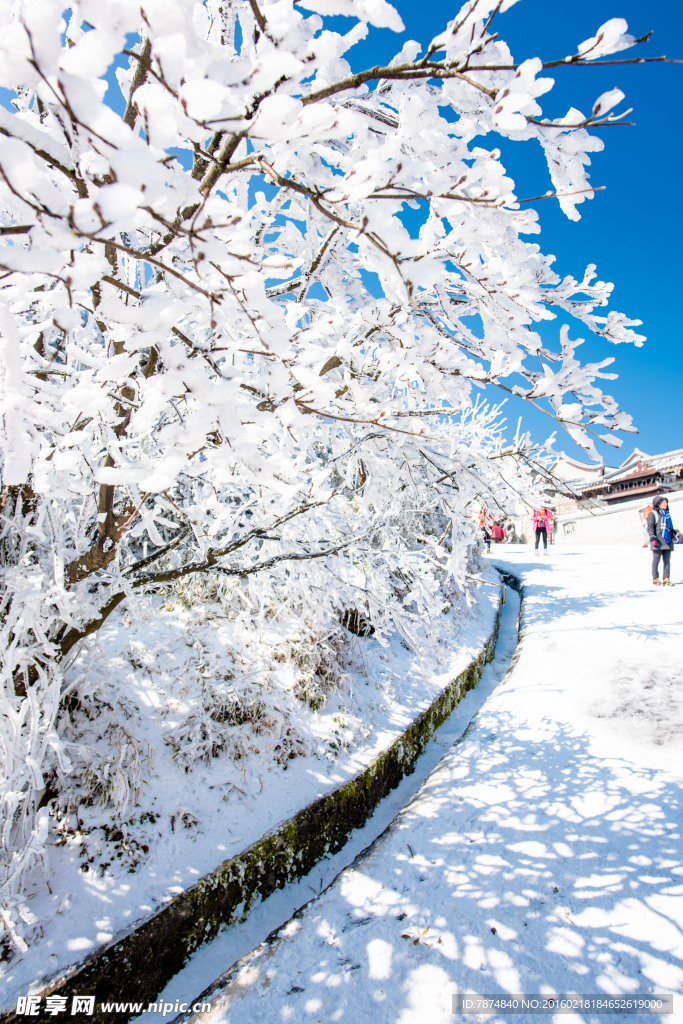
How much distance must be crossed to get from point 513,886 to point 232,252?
8.55ft

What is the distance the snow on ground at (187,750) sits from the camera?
1893 mm

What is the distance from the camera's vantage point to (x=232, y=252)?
105 cm

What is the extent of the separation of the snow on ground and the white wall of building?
568 inches

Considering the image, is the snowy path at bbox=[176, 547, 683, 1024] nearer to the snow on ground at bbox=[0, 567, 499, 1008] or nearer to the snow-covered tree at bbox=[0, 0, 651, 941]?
the snow on ground at bbox=[0, 567, 499, 1008]

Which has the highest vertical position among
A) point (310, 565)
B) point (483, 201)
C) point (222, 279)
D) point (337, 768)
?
point (483, 201)

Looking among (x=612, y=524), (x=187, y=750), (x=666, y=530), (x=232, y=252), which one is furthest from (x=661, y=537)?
(x=612, y=524)

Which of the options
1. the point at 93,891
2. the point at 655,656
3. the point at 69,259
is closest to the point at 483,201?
the point at 69,259

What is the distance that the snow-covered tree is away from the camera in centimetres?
69

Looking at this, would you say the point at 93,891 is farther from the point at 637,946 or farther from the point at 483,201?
the point at 483,201

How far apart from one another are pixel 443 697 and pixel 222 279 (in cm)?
395

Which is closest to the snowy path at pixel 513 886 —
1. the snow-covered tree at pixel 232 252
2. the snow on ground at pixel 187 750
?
the snow on ground at pixel 187 750

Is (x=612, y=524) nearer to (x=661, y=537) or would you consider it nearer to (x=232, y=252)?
(x=661, y=537)

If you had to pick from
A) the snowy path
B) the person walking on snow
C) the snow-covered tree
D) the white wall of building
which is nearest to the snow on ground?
the snow-covered tree

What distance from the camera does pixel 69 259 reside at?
770 millimetres
